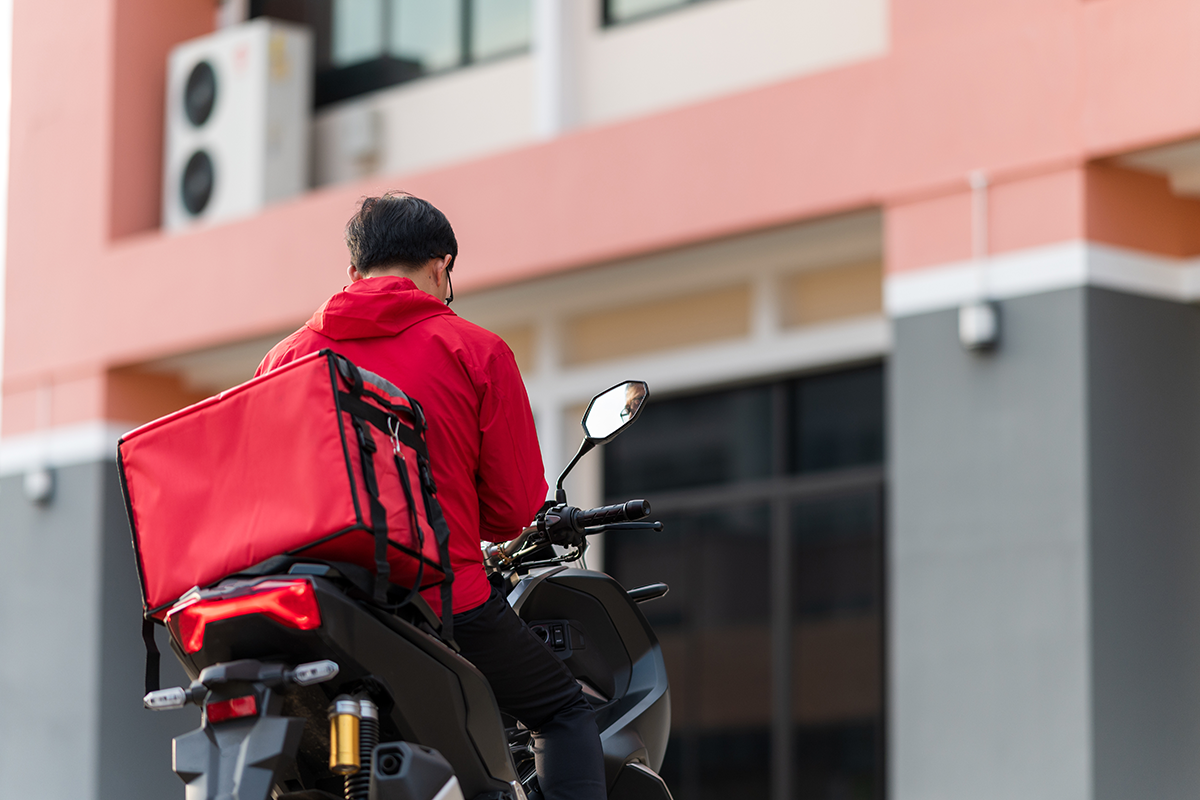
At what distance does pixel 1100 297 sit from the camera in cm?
675

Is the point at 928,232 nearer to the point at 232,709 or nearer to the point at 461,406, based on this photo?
the point at 461,406

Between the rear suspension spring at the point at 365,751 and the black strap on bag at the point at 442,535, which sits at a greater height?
the black strap on bag at the point at 442,535

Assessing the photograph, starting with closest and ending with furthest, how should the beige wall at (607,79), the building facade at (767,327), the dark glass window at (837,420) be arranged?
1. the building facade at (767,327)
2. the beige wall at (607,79)
3. the dark glass window at (837,420)

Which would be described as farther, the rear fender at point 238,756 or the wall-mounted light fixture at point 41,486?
the wall-mounted light fixture at point 41,486

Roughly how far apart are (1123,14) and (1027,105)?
1.68ft

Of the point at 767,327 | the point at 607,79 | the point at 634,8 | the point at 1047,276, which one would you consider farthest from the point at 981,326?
the point at 634,8

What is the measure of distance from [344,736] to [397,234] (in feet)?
3.26

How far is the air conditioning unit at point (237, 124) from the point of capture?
10914 millimetres

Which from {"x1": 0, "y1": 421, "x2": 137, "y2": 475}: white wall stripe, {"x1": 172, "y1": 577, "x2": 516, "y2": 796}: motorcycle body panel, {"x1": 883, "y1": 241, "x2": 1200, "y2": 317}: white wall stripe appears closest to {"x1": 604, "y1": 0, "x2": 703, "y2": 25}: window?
{"x1": 883, "y1": 241, "x2": 1200, "y2": 317}: white wall stripe

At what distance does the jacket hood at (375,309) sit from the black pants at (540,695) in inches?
21.2

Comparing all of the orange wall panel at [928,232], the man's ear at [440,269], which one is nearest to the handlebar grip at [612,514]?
the man's ear at [440,269]

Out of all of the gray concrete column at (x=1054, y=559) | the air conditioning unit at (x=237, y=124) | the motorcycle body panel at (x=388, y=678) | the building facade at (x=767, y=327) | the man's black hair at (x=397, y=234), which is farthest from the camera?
the air conditioning unit at (x=237, y=124)

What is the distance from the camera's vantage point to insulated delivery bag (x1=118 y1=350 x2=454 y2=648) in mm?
2760

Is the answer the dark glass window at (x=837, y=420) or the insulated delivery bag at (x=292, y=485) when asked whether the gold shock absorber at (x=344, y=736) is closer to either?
the insulated delivery bag at (x=292, y=485)
